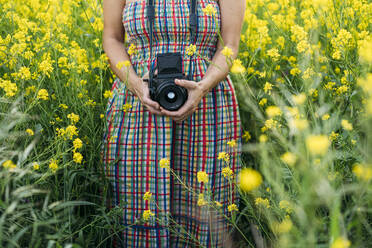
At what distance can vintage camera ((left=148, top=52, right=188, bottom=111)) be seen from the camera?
4.03 ft

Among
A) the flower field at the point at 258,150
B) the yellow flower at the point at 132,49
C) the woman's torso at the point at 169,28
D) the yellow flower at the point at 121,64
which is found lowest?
the flower field at the point at 258,150

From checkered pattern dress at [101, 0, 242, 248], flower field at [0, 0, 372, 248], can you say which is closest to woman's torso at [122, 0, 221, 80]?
checkered pattern dress at [101, 0, 242, 248]

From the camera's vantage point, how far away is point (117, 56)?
1.40 metres

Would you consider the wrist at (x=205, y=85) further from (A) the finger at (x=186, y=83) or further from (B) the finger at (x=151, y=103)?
(B) the finger at (x=151, y=103)

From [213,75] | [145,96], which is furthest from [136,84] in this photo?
[213,75]

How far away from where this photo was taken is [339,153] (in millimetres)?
1027

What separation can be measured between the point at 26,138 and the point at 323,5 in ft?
3.76

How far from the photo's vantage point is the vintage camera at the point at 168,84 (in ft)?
4.03

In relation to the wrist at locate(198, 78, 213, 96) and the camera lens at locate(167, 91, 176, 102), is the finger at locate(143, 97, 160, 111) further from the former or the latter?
the wrist at locate(198, 78, 213, 96)

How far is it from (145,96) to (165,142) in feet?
0.67

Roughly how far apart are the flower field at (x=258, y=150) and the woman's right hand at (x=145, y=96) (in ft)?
0.47

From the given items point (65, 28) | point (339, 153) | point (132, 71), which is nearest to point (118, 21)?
point (132, 71)

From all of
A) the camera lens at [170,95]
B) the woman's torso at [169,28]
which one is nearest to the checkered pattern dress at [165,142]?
the woman's torso at [169,28]

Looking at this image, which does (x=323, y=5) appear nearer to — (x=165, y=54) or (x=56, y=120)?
(x=165, y=54)
